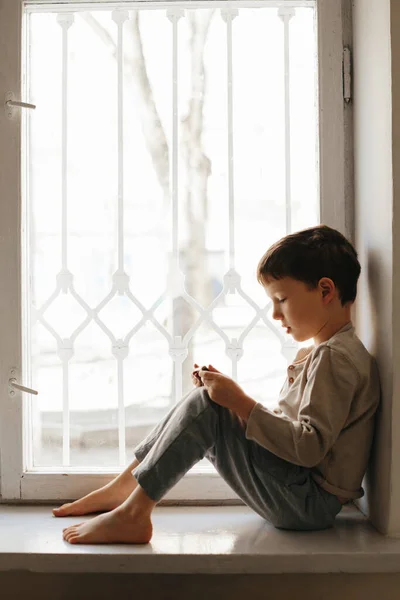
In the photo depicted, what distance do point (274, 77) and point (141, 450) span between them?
3.36ft

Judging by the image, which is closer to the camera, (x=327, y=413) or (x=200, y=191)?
(x=327, y=413)

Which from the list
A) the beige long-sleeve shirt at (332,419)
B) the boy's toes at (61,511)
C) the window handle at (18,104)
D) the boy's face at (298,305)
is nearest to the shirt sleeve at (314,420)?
the beige long-sleeve shirt at (332,419)

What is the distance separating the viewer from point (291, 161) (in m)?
1.89

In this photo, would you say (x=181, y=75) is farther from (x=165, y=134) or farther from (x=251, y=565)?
(x=251, y=565)

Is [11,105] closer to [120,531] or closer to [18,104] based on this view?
[18,104]

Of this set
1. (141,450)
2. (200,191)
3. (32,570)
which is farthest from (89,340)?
(32,570)

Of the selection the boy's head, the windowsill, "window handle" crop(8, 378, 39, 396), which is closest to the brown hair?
the boy's head

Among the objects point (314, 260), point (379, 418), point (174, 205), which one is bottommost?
point (379, 418)

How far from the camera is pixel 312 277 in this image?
1624 mm

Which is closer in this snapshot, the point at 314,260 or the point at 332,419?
the point at 332,419

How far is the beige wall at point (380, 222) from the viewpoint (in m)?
1.51

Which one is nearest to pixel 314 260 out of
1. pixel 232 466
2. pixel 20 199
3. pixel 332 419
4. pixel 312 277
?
pixel 312 277

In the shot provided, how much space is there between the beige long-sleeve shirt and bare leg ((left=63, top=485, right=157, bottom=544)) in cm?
28

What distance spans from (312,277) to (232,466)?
1.51ft
